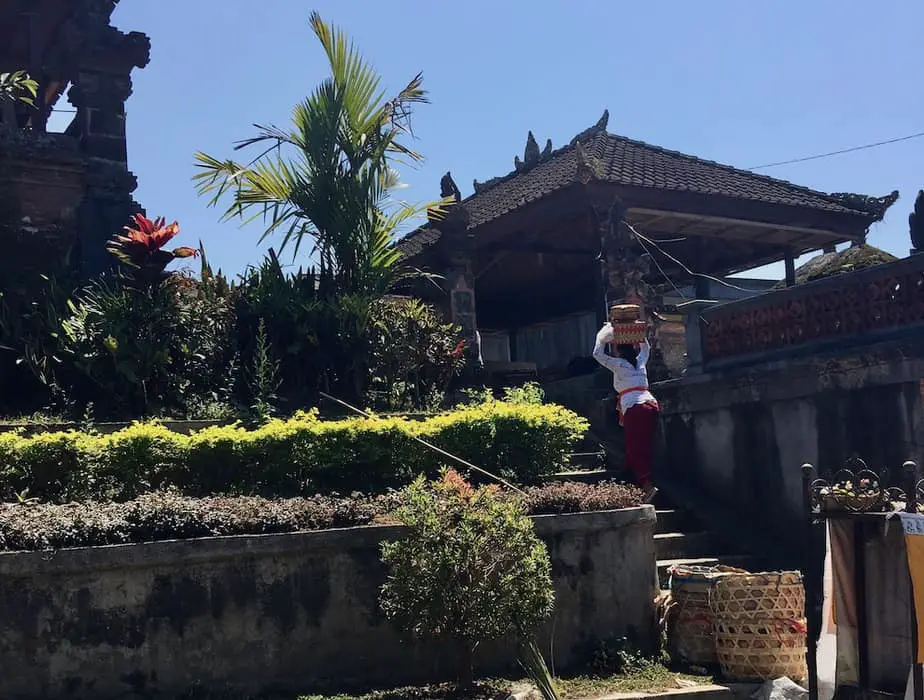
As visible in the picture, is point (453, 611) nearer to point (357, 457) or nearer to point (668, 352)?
point (357, 457)

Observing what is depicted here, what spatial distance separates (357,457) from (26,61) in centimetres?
1336

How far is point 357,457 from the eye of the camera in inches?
354

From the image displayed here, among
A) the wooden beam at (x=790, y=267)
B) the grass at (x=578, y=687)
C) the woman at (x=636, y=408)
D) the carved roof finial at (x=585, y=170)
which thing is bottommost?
the grass at (x=578, y=687)

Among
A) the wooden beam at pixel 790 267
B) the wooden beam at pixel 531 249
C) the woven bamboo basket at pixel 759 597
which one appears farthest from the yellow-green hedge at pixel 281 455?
the wooden beam at pixel 790 267

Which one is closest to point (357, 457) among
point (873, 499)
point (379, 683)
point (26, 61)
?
point (379, 683)

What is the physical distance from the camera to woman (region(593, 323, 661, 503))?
10.2 m

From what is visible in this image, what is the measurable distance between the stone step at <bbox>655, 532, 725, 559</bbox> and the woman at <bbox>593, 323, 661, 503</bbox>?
16.5 inches

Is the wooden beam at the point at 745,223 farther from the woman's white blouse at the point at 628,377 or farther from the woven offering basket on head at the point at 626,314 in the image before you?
the woman's white blouse at the point at 628,377

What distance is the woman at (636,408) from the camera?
401 inches

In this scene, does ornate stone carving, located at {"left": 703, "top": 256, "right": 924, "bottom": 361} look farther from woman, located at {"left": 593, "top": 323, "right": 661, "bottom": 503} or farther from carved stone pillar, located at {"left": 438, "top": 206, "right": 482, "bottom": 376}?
carved stone pillar, located at {"left": 438, "top": 206, "right": 482, "bottom": 376}

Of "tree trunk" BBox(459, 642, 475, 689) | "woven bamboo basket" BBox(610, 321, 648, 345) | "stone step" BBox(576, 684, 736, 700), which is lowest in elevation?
"stone step" BBox(576, 684, 736, 700)

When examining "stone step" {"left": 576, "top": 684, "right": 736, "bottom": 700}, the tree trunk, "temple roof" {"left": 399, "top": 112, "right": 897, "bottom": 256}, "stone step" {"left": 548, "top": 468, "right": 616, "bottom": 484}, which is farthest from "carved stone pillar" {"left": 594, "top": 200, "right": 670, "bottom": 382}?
the tree trunk

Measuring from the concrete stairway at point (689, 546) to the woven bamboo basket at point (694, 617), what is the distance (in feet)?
4.17

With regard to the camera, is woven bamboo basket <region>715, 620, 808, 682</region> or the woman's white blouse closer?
woven bamboo basket <region>715, 620, 808, 682</region>
